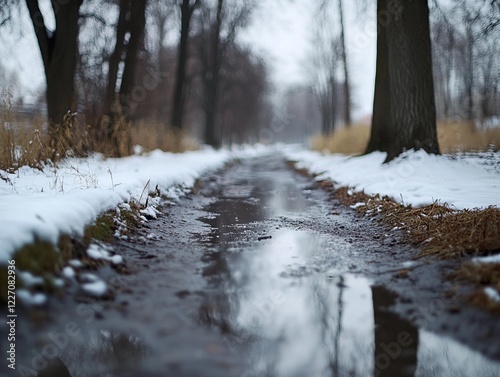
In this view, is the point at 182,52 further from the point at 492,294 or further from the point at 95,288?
the point at 492,294

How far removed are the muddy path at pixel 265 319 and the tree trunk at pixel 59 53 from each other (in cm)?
545

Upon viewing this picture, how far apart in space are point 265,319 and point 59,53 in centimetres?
747

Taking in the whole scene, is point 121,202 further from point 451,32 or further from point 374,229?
point 451,32

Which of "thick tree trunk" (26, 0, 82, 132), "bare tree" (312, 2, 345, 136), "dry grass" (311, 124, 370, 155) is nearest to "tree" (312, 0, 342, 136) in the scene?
"bare tree" (312, 2, 345, 136)

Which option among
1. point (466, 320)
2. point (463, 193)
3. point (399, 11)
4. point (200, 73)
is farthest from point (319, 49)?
point (466, 320)

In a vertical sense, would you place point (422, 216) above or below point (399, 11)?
below

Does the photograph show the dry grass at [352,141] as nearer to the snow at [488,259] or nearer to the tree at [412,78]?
the tree at [412,78]

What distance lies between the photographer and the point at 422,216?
3.96 meters

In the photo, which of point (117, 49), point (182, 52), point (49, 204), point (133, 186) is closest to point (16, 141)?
point (133, 186)

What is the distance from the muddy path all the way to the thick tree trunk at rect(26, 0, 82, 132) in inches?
215

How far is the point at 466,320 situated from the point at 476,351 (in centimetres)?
24

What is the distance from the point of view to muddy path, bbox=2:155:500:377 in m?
1.85

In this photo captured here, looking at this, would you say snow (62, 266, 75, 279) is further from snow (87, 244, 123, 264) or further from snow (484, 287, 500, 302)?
snow (484, 287, 500, 302)

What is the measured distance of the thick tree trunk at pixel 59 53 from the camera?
294 inches
